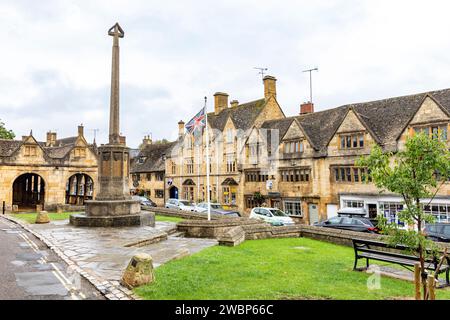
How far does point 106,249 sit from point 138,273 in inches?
202

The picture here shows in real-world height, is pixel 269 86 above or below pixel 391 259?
above

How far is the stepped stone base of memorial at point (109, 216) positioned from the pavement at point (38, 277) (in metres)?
5.37

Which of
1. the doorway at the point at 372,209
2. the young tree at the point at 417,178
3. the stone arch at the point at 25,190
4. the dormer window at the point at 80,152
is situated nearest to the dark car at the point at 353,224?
the doorway at the point at 372,209

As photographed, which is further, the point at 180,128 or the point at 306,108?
the point at 180,128

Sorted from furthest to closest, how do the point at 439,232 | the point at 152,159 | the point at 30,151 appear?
the point at 152,159 < the point at 30,151 < the point at 439,232

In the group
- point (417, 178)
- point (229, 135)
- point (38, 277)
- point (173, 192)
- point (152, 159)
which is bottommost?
point (38, 277)

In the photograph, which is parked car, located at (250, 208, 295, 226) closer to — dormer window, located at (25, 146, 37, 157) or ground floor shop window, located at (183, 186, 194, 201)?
ground floor shop window, located at (183, 186, 194, 201)

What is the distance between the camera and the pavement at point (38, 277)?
7.48 metres

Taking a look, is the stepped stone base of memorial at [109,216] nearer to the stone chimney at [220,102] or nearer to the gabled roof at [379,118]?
the gabled roof at [379,118]

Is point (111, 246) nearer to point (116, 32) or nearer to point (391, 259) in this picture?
point (391, 259)

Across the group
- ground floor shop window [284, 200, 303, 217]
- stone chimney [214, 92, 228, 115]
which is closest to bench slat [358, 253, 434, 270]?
ground floor shop window [284, 200, 303, 217]

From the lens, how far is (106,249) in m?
12.4

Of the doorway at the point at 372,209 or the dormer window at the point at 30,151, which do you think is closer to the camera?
the doorway at the point at 372,209

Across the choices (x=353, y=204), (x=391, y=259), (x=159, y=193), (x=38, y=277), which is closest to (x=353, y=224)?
(x=353, y=204)
